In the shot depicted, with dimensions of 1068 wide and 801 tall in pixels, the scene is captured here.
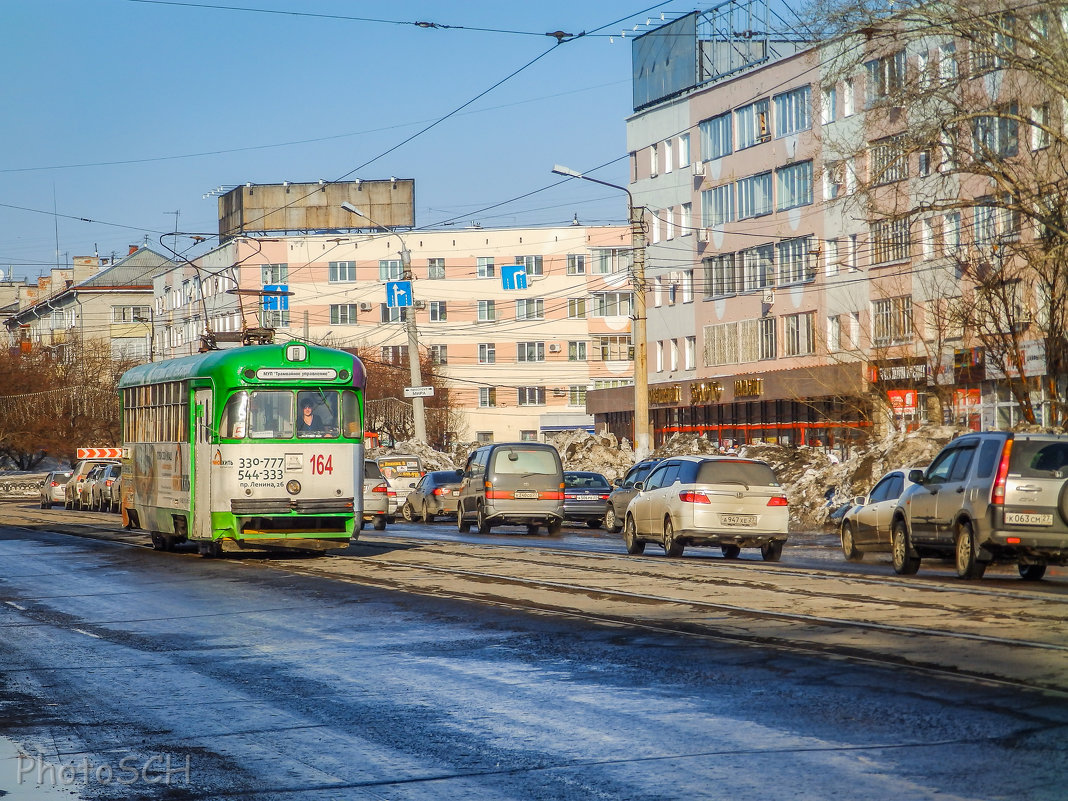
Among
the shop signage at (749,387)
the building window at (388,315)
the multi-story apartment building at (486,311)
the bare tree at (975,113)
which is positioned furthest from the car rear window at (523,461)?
the building window at (388,315)

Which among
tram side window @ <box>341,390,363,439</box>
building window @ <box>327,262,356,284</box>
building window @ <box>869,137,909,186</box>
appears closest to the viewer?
tram side window @ <box>341,390,363,439</box>

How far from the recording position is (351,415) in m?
23.4

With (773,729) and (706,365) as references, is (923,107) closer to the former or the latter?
(773,729)

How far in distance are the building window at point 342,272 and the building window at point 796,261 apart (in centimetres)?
4316

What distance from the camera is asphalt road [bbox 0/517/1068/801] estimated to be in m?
6.77

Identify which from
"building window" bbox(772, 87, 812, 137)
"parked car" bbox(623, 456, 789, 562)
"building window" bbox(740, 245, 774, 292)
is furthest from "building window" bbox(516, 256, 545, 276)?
"parked car" bbox(623, 456, 789, 562)

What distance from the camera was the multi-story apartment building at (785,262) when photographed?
44425 millimetres

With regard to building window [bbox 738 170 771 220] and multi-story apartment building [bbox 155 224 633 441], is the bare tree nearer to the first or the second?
building window [bbox 738 170 771 220]

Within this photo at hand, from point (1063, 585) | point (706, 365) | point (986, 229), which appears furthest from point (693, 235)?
point (1063, 585)

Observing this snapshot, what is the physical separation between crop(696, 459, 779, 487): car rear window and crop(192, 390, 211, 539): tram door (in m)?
7.53

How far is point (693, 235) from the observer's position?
2566 inches

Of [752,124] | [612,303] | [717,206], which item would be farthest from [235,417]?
[612,303]

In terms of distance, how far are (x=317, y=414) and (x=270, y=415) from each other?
744 mm

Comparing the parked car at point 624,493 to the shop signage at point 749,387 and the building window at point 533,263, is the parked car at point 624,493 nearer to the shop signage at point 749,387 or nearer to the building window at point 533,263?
the shop signage at point 749,387
